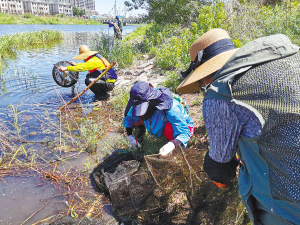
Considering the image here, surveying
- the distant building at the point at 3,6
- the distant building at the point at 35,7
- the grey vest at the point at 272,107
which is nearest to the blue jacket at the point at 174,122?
the grey vest at the point at 272,107

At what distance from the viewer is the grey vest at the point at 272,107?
90 centimetres

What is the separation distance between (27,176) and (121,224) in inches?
73.5

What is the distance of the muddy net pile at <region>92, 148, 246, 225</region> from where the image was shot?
2.19 metres

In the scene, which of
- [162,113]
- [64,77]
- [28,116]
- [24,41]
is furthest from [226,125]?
[24,41]

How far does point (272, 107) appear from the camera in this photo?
0.92m

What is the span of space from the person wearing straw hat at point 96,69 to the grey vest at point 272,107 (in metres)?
5.19

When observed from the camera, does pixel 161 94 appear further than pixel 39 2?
No

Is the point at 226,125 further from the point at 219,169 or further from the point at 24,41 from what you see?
the point at 24,41

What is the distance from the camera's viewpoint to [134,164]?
2861 millimetres

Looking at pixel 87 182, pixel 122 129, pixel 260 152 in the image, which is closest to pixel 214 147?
pixel 260 152

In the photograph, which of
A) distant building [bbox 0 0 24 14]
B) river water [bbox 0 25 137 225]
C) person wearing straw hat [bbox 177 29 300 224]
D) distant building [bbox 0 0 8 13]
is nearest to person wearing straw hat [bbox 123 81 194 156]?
person wearing straw hat [bbox 177 29 300 224]

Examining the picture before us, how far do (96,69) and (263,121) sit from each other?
566 centimetres

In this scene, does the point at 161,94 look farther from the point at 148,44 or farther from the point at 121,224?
the point at 148,44

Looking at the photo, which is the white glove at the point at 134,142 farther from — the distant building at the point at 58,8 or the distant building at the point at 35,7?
the distant building at the point at 58,8
